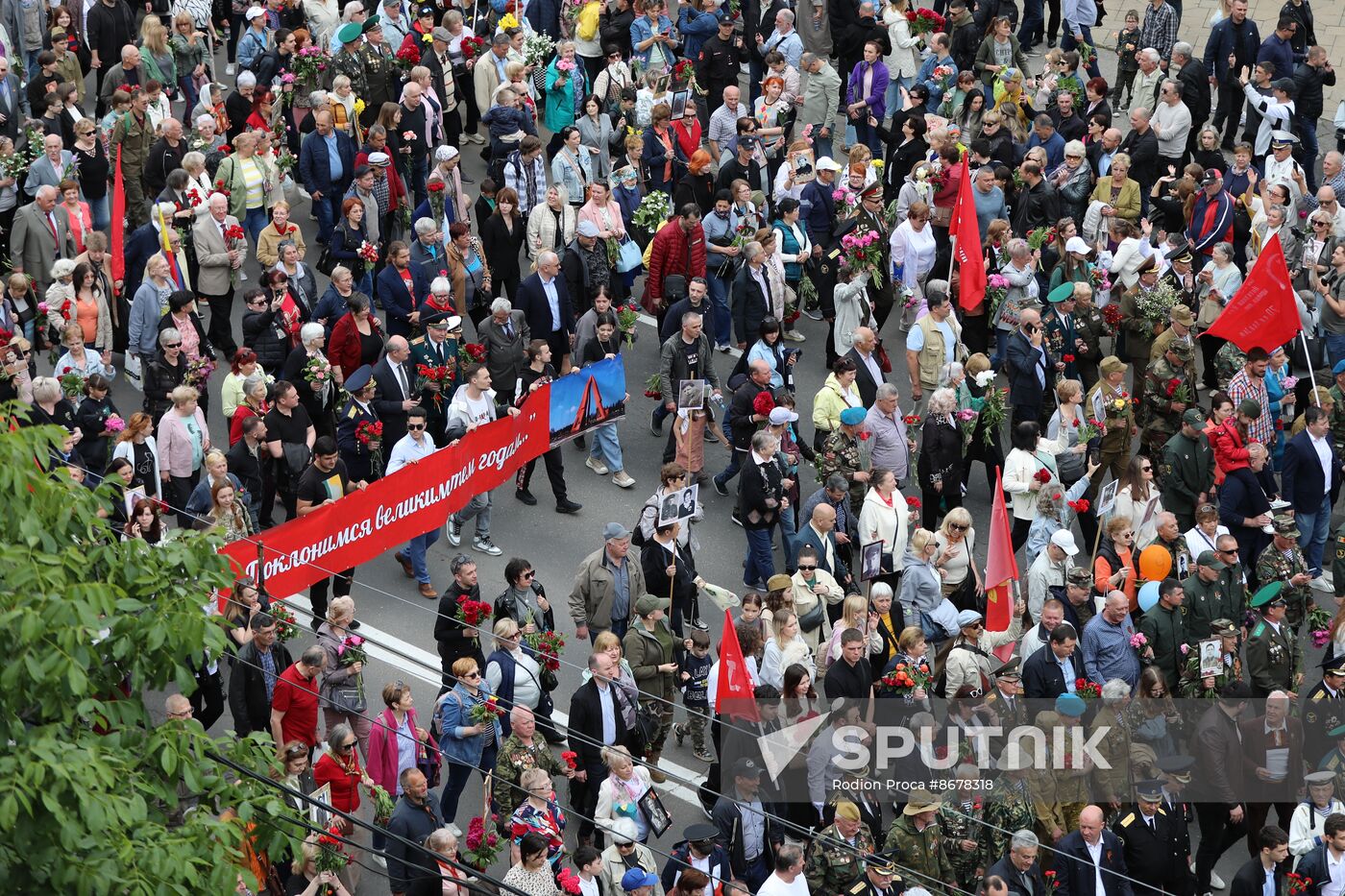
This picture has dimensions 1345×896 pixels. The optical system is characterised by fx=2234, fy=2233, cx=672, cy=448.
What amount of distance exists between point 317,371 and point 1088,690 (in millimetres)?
6903

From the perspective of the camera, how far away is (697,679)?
17.0 meters

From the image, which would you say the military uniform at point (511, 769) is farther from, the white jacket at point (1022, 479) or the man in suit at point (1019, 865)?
the white jacket at point (1022, 479)

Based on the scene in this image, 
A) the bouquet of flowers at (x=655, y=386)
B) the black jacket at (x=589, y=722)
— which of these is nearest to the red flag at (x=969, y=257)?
the bouquet of flowers at (x=655, y=386)

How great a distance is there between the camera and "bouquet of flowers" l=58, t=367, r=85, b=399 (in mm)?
17766

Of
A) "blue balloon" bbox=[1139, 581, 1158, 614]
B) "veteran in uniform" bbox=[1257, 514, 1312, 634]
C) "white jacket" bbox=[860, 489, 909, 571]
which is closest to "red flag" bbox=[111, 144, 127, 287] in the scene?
"white jacket" bbox=[860, 489, 909, 571]

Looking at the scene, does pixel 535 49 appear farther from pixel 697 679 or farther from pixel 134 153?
pixel 697 679

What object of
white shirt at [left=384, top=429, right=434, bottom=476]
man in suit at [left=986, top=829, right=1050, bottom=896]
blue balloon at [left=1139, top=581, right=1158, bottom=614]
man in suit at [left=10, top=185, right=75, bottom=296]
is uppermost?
man in suit at [left=10, top=185, right=75, bottom=296]

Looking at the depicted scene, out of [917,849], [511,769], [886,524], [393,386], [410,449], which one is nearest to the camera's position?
[511,769]

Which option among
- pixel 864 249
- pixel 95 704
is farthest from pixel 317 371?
pixel 95 704

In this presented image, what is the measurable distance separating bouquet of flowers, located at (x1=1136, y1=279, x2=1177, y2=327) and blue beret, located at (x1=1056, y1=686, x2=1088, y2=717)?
5.52 meters

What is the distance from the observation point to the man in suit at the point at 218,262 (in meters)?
20.5

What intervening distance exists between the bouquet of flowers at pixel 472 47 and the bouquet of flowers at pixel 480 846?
12.1 metres

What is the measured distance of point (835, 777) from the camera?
16312 millimetres

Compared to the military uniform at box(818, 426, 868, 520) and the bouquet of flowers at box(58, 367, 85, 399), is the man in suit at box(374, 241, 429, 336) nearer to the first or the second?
the bouquet of flowers at box(58, 367, 85, 399)
